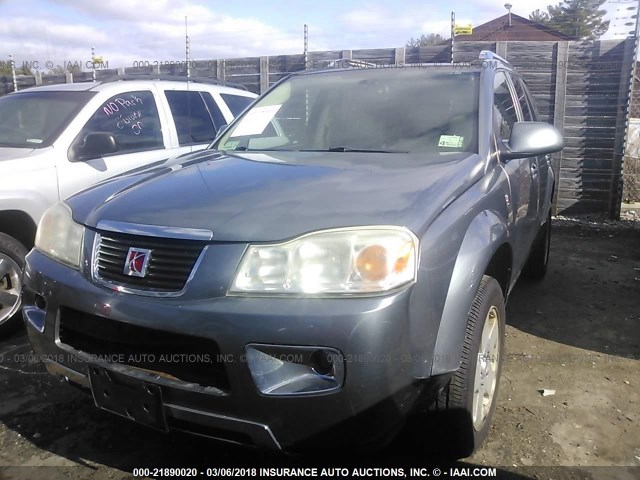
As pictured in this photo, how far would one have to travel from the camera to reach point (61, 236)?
94.0 inches

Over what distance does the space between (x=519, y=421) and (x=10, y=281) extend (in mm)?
3267

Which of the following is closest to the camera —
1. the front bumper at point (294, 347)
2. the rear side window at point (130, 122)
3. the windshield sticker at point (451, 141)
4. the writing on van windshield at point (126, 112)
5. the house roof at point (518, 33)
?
the front bumper at point (294, 347)

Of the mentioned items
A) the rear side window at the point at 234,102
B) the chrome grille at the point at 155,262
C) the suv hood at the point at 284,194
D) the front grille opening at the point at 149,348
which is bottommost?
the front grille opening at the point at 149,348

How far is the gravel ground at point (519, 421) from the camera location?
8.11 feet

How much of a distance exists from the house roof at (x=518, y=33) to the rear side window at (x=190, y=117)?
480 centimetres

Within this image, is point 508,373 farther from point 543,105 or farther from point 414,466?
point 543,105

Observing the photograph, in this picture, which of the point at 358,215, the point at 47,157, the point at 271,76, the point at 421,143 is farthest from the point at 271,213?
the point at 271,76

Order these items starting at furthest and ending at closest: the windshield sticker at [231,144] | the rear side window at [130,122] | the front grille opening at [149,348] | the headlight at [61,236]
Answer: the rear side window at [130,122] → the windshield sticker at [231,144] → the headlight at [61,236] → the front grille opening at [149,348]

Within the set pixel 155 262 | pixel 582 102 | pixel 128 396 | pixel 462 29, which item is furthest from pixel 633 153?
pixel 128 396

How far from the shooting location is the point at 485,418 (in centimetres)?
256

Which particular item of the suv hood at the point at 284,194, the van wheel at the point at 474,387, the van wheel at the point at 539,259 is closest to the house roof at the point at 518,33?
the van wheel at the point at 539,259

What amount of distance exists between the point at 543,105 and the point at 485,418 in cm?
653

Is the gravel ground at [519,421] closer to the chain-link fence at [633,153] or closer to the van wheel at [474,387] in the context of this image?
the van wheel at [474,387]

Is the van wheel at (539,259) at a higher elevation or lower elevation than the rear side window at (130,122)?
lower
